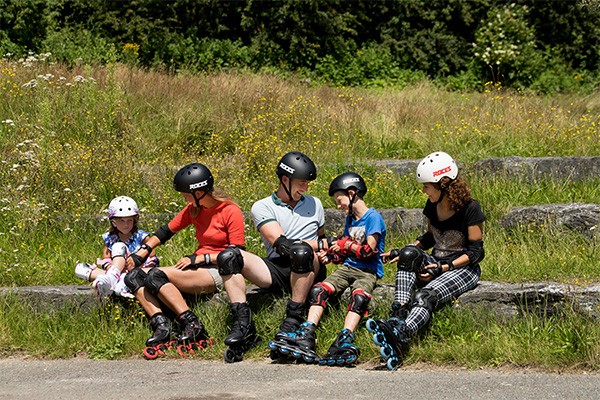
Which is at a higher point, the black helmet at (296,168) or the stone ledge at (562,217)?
the black helmet at (296,168)

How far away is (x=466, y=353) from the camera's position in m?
6.17

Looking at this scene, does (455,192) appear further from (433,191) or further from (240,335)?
(240,335)

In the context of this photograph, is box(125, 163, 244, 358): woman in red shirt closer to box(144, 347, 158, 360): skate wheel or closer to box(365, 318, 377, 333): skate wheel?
box(144, 347, 158, 360): skate wheel

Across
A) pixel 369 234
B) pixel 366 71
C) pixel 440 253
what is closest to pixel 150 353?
pixel 369 234

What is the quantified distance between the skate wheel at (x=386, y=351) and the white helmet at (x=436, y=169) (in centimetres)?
128

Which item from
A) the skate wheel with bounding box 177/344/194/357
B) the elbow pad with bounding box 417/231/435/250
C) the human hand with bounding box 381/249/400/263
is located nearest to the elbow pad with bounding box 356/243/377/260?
the human hand with bounding box 381/249/400/263

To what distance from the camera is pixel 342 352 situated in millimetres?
6273

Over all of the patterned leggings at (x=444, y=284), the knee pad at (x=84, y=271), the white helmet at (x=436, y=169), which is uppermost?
the white helmet at (x=436, y=169)

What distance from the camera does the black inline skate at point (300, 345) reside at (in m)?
6.33

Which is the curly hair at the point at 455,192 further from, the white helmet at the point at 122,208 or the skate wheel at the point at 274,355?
the white helmet at the point at 122,208

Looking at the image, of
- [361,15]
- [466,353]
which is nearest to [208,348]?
[466,353]

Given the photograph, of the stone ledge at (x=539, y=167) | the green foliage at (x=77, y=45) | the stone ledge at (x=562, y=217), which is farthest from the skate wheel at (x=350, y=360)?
the green foliage at (x=77, y=45)

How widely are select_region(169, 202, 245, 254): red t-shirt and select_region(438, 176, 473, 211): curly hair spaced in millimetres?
1535

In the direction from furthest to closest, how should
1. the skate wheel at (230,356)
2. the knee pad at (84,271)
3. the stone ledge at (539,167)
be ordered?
the stone ledge at (539,167)
the knee pad at (84,271)
the skate wheel at (230,356)
